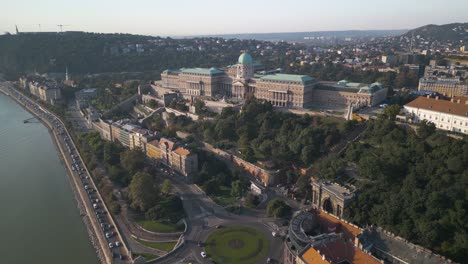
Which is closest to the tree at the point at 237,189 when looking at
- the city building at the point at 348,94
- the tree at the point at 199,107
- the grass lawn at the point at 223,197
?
the grass lawn at the point at 223,197

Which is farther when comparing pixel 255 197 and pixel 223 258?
pixel 255 197

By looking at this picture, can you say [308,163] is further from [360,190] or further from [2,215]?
[2,215]

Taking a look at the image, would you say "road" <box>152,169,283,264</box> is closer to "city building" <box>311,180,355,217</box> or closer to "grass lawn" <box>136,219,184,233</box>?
"grass lawn" <box>136,219,184,233</box>

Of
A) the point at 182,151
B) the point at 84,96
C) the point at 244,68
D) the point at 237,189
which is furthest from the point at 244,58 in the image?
the point at 84,96

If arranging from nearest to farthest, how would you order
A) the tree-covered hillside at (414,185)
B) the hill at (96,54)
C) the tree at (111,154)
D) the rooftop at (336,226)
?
the tree-covered hillside at (414,185) → the rooftop at (336,226) → the tree at (111,154) → the hill at (96,54)

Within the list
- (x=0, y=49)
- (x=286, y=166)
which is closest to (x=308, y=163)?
(x=286, y=166)

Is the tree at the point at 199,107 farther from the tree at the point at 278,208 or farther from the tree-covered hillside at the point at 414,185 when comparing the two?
the tree at the point at 278,208

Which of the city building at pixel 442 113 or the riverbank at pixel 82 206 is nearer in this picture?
the riverbank at pixel 82 206

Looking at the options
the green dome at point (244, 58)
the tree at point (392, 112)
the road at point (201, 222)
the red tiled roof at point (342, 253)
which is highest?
the green dome at point (244, 58)
